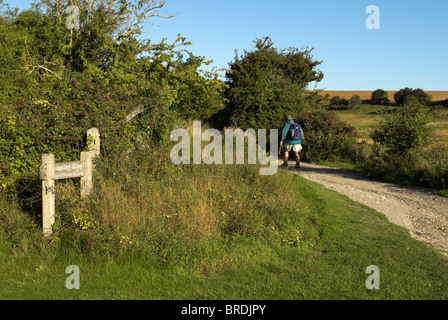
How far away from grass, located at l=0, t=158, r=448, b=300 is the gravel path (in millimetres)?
589

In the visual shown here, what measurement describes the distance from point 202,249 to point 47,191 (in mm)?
2656

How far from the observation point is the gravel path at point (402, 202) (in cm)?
802

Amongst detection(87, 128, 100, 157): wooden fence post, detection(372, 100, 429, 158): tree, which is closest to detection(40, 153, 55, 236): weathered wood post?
detection(87, 128, 100, 157): wooden fence post

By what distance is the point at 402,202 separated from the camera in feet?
34.9

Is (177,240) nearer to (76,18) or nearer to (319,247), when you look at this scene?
(319,247)

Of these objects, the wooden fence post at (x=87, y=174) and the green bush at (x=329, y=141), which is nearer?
the wooden fence post at (x=87, y=174)

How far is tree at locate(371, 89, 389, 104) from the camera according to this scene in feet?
243

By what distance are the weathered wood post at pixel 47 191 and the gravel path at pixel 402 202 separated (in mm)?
6639

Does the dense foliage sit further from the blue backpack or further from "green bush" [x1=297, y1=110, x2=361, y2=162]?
"green bush" [x1=297, y1=110, x2=361, y2=162]

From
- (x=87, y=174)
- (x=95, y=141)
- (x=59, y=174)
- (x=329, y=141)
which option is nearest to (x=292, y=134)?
(x=329, y=141)

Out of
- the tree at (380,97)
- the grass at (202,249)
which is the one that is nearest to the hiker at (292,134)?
the grass at (202,249)

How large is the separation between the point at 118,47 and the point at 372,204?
9.70 metres

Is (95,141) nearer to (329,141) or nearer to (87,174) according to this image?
(87,174)

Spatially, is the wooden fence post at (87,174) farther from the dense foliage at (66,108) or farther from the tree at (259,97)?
the tree at (259,97)
